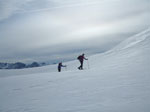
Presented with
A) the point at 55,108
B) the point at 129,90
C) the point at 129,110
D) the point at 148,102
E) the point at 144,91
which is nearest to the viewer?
the point at 129,110

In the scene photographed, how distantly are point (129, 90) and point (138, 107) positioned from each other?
1504 millimetres

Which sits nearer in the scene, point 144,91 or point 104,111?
point 104,111

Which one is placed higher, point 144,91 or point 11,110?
point 144,91

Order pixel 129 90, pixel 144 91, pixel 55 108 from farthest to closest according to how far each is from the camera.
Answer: pixel 129 90, pixel 144 91, pixel 55 108

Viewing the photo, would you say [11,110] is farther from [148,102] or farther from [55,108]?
[148,102]

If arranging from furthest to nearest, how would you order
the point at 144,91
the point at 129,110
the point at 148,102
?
the point at 144,91 → the point at 148,102 → the point at 129,110

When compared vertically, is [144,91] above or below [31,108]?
above

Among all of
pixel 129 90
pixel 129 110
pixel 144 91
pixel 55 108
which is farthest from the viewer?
pixel 129 90

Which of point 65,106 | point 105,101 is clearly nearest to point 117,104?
point 105,101

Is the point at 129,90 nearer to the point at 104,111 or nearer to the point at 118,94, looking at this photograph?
the point at 118,94

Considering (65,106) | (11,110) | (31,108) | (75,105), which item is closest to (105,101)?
(75,105)

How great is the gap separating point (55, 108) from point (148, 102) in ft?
8.36

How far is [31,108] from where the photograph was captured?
481 centimetres

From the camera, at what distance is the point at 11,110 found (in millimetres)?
4957
